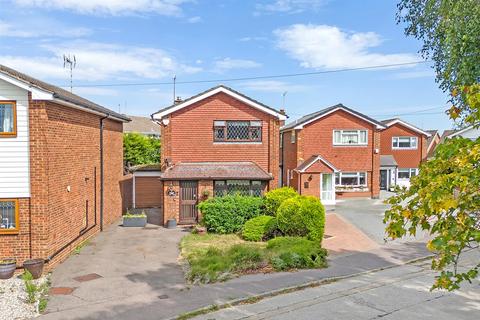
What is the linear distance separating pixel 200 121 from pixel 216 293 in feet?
42.0

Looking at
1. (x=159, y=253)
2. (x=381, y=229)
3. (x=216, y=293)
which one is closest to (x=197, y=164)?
(x=159, y=253)

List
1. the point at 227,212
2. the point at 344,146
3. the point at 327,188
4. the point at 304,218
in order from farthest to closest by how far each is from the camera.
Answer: the point at 344,146
the point at 327,188
the point at 227,212
the point at 304,218

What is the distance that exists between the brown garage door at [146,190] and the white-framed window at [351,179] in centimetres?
1282

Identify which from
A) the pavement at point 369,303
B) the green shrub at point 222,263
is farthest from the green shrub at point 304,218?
the pavement at point 369,303

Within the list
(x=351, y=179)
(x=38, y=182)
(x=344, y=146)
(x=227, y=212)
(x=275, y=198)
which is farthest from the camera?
(x=351, y=179)

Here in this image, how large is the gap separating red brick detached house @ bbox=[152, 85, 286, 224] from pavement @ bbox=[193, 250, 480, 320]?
10415mm

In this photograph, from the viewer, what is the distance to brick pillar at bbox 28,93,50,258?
13.0 m

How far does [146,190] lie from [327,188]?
11704 mm

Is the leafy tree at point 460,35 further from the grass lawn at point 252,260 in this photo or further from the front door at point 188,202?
the front door at point 188,202

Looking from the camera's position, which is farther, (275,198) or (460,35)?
(275,198)

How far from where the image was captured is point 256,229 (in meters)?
17.8

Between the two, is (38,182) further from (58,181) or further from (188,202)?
(188,202)

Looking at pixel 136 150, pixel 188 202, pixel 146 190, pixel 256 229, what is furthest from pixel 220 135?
pixel 136 150

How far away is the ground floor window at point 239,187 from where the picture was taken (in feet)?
69.4
